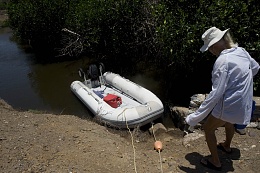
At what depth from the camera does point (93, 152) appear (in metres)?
3.66

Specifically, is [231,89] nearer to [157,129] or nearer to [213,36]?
[213,36]

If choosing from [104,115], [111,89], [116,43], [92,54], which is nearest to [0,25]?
[92,54]

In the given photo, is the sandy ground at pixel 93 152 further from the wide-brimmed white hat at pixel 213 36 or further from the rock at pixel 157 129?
the wide-brimmed white hat at pixel 213 36

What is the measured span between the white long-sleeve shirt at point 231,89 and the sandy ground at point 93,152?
0.81 metres

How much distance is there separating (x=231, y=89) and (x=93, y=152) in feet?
6.20

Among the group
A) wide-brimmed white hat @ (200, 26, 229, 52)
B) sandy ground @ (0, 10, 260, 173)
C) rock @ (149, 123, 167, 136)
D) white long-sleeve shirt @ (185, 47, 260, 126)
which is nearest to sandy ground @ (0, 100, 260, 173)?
sandy ground @ (0, 10, 260, 173)

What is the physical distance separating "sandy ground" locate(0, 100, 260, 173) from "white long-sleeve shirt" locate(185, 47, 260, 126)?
2.65 ft

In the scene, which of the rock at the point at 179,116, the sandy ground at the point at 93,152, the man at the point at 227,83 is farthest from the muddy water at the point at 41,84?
the man at the point at 227,83

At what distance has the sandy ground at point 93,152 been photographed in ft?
10.9

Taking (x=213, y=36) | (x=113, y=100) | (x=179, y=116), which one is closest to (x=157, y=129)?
(x=179, y=116)

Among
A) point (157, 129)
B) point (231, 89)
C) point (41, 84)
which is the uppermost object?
point (231, 89)

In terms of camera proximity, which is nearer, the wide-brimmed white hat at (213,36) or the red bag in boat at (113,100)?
the wide-brimmed white hat at (213,36)

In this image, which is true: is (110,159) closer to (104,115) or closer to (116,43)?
(104,115)

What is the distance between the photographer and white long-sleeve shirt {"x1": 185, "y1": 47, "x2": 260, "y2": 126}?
102 inches
